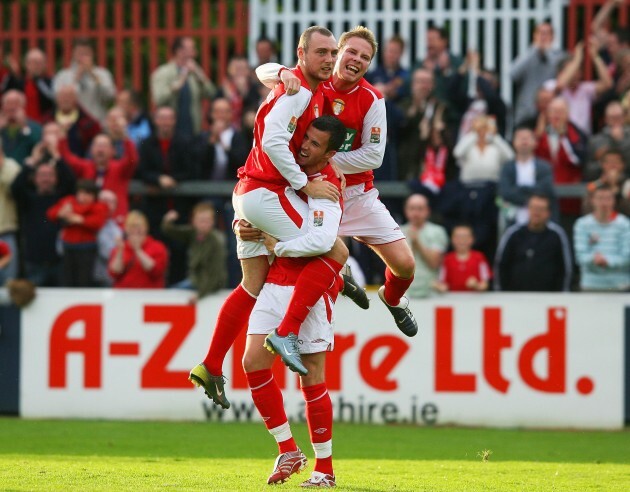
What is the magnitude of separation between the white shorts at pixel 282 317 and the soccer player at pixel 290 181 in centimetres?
19

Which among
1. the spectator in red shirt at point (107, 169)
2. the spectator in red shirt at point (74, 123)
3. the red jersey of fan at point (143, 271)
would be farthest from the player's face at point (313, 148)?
the spectator in red shirt at point (74, 123)

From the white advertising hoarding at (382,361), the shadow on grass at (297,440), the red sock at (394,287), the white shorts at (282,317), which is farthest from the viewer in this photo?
the white advertising hoarding at (382,361)

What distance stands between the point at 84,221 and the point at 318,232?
6072mm

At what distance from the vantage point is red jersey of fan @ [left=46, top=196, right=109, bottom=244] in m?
14.1

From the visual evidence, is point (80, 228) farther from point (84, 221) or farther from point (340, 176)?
point (340, 176)

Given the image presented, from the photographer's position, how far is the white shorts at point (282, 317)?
341 inches

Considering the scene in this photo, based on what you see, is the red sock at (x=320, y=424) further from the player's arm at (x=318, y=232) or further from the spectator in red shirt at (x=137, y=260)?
the spectator in red shirt at (x=137, y=260)

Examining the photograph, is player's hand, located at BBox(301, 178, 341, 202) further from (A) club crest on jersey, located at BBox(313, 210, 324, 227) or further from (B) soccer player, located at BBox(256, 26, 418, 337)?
(B) soccer player, located at BBox(256, 26, 418, 337)

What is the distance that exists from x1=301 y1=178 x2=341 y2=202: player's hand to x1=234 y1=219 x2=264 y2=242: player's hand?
441 millimetres

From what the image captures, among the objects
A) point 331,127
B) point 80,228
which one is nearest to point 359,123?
point 331,127

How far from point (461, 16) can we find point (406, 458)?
8.21 m

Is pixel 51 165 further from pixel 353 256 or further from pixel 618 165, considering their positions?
pixel 618 165

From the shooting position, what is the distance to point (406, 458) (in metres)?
10.9

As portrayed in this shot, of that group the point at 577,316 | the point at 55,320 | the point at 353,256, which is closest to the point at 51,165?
the point at 55,320
